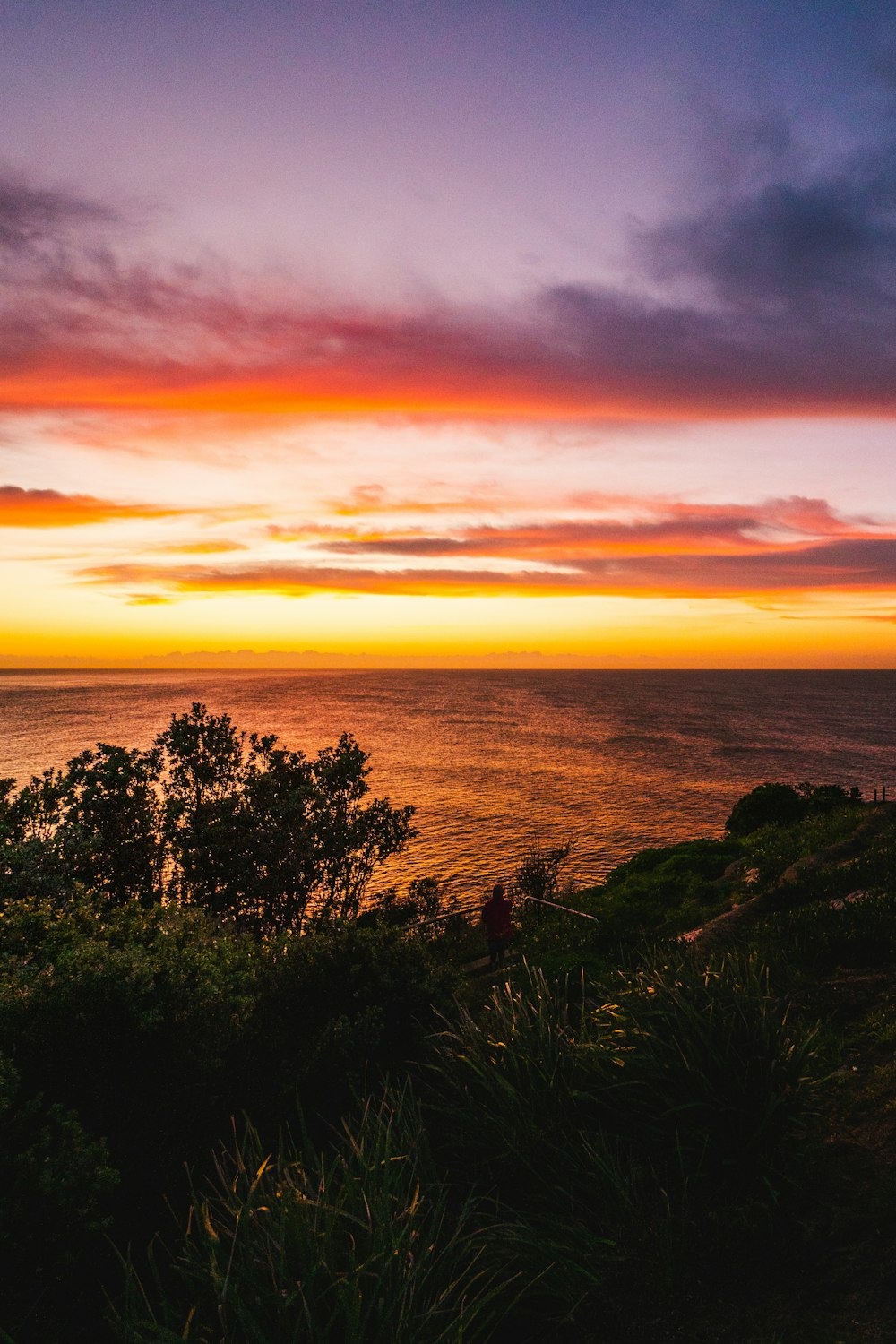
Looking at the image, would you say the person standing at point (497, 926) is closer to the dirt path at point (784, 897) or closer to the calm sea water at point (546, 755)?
the dirt path at point (784, 897)

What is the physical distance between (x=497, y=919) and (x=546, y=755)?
73.0m

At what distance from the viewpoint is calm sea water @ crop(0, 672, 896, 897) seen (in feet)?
154

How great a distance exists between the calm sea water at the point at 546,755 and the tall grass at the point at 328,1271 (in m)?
31.2

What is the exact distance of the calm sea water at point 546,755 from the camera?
46.8 meters

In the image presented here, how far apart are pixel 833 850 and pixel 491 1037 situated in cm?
1268

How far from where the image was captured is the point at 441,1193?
16.0 ft

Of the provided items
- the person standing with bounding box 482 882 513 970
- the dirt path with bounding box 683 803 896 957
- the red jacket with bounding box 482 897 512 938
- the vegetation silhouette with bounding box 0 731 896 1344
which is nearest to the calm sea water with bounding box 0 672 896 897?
the dirt path with bounding box 683 803 896 957

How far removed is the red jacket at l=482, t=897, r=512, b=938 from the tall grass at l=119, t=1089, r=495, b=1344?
33.6ft

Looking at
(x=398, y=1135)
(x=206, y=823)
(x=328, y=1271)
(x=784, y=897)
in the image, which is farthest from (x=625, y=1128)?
(x=206, y=823)

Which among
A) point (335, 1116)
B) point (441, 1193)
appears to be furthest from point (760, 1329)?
point (335, 1116)

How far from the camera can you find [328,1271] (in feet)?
13.0

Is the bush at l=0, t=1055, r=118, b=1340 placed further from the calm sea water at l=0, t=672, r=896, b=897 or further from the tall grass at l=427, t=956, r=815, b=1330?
the calm sea water at l=0, t=672, r=896, b=897

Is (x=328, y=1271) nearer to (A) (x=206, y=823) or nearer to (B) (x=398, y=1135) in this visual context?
(B) (x=398, y=1135)

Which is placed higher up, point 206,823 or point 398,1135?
point 398,1135
